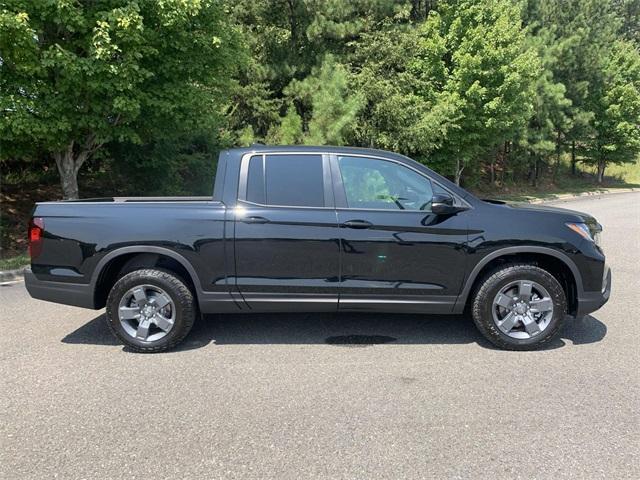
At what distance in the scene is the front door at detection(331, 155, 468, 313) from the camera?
402 cm

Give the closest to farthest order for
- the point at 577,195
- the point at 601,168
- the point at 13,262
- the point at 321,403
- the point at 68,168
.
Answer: the point at 321,403, the point at 13,262, the point at 68,168, the point at 577,195, the point at 601,168

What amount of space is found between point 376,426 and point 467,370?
3.84ft

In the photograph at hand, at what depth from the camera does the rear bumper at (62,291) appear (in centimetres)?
413

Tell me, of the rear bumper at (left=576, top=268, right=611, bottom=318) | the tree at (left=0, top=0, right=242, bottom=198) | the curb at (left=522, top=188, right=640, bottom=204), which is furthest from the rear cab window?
the curb at (left=522, top=188, right=640, bottom=204)

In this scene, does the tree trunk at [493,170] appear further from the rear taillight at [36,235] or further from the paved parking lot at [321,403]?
the rear taillight at [36,235]

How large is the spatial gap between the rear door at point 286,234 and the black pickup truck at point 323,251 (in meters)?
0.01

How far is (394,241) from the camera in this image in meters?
4.02

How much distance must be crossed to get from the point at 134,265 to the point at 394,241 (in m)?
2.47

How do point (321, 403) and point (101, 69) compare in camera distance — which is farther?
point (101, 69)

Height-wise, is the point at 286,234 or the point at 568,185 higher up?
the point at 286,234

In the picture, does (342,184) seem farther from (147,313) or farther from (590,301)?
(590,301)

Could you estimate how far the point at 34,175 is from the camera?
12734 millimetres

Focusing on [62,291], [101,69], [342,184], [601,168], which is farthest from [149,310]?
[601,168]

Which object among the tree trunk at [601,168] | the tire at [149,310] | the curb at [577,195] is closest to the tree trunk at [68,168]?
the tire at [149,310]
